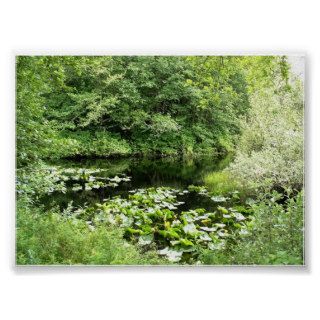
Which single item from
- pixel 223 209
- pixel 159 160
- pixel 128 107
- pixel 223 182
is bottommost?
pixel 223 209

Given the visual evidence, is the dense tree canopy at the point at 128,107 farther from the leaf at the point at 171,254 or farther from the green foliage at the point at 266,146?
the leaf at the point at 171,254

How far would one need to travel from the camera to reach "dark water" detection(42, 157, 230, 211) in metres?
4.48

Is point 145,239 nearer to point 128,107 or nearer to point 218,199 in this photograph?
point 218,199

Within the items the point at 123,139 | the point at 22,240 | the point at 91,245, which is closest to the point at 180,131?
the point at 123,139

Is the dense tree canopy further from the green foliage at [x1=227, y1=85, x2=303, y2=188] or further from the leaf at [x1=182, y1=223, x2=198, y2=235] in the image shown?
the leaf at [x1=182, y1=223, x2=198, y2=235]

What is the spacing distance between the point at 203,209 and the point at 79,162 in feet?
3.65

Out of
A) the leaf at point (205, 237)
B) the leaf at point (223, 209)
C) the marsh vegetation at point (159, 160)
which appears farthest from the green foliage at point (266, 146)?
the leaf at point (205, 237)

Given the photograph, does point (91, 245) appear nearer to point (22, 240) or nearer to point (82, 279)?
point (82, 279)

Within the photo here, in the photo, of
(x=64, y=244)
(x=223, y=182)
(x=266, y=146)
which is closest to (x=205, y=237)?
(x=223, y=182)

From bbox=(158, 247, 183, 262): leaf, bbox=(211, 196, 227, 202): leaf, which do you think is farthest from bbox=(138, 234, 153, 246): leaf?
bbox=(211, 196, 227, 202): leaf

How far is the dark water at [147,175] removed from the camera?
14.7 feet

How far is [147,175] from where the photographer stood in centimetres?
450
